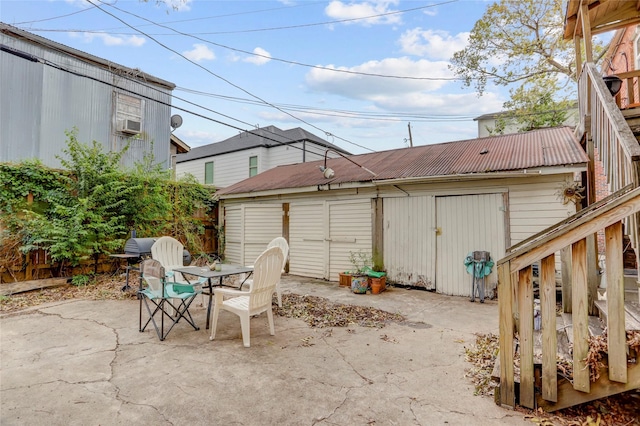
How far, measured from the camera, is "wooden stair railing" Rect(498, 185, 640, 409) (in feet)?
5.72

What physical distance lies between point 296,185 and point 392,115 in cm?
698

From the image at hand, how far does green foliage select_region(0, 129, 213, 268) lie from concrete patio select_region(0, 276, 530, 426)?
1.94 meters

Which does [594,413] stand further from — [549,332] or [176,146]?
[176,146]

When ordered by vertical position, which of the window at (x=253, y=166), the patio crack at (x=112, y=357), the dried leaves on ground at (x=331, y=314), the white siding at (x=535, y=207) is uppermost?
the window at (x=253, y=166)

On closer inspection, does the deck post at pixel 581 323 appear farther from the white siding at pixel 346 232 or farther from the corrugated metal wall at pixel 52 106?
the corrugated metal wall at pixel 52 106

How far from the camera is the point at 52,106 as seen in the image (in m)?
8.58

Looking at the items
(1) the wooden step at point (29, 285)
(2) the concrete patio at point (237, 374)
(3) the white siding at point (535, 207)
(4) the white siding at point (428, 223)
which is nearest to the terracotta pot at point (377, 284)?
(4) the white siding at point (428, 223)

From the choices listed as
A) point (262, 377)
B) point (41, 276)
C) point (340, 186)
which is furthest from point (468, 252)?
point (41, 276)

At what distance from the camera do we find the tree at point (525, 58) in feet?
30.8

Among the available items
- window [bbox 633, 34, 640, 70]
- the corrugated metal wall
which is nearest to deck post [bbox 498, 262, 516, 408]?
the corrugated metal wall

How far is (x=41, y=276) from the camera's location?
6.04 metres

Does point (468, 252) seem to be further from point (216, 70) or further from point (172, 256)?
point (216, 70)

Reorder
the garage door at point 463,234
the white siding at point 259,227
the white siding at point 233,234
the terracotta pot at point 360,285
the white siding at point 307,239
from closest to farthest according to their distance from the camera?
the garage door at point 463,234
the terracotta pot at point 360,285
the white siding at point 307,239
the white siding at point 259,227
the white siding at point 233,234

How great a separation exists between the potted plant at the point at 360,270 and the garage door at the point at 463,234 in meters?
1.36
